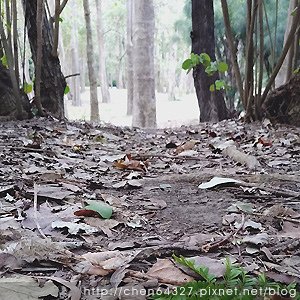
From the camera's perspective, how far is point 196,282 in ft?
2.79

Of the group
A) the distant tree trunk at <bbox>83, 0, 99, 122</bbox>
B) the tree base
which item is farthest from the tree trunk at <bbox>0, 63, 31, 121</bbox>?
the distant tree trunk at <bbox>83, 0, 99, 122</bbox>

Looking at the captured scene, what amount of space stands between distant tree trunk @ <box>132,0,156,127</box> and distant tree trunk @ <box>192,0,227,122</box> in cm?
136

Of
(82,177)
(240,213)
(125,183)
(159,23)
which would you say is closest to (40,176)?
(82,177)

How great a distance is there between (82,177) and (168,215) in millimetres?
672

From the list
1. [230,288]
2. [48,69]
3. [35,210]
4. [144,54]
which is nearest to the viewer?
[230,288]

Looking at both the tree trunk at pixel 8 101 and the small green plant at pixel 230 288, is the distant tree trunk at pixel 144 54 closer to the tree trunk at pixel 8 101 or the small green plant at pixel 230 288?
the tree trunk at pixel 8 101

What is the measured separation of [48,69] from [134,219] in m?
3.16

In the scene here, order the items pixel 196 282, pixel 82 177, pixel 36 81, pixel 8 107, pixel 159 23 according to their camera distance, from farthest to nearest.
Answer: pixel 159 23 < pixel 8 107 < pixel 36 81 < pixel 82 177 < pixel 196 282

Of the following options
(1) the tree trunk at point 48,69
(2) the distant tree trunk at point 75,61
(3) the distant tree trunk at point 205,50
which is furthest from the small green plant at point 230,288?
(2) the distant tree trunk at point 75,61

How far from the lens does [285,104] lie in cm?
397

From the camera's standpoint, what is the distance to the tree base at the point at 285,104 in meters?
3.82

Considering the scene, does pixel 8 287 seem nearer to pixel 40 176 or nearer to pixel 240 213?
pixel 240 213

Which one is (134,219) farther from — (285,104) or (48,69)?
(48,69)

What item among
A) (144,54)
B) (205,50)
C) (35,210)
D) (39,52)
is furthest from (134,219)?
(144,54)
